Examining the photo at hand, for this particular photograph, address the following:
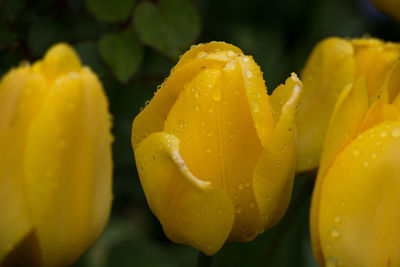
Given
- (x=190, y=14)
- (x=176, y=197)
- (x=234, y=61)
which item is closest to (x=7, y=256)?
(x=176, y=197)

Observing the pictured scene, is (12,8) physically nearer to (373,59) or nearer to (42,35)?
(42,35)

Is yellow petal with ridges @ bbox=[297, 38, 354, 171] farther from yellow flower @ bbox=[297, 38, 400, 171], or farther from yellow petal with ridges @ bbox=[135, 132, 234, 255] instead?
yellow petal with ridges @ bbox=[135, 132, 234, 255]

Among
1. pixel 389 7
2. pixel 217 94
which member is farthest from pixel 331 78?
pixel 217 94

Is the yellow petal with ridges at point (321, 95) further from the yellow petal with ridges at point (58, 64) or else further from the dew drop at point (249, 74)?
the yellow petal with ridges at point (58, 64)

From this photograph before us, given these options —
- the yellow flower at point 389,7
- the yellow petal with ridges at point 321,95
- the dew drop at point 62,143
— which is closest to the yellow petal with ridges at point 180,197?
the dew drop at point 62,143

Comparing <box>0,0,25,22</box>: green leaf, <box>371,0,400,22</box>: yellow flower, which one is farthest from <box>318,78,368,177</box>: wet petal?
<box>0,0,25,22</box>: green leaf

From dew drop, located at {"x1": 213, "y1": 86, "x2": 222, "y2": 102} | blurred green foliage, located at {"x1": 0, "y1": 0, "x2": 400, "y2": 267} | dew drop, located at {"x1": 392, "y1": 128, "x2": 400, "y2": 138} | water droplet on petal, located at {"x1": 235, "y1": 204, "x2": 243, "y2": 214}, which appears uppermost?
dew drop, located at {"x1": 392, "y1": 128, "x2": 400, "y2": 138}

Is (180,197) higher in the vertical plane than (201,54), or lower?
lower
